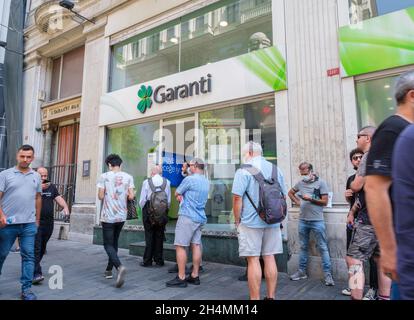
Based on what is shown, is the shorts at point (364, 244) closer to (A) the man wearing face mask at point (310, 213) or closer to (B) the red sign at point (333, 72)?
(A) the man wearing face mask at point (310, 213)

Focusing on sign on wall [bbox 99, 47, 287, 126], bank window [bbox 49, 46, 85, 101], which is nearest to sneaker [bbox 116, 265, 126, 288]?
sign on wall [bbox 99, 47, 287, 126]

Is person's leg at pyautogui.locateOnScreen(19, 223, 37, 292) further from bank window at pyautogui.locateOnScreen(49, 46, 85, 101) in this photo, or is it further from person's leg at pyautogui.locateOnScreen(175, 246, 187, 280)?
bank window at pyautogui.locateOnScreen(49, 46, 85, 101)

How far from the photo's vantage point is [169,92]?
25.8 feet

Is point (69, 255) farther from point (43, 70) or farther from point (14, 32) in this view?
point (14, 32)

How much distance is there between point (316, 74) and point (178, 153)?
3.78 m

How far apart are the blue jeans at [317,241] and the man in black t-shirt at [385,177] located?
3388 millimetres

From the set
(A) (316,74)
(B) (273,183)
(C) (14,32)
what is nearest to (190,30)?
(A) (316,74)

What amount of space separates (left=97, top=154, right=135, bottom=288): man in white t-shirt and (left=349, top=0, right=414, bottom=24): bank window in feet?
15.5

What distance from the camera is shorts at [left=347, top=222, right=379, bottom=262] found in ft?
10.2

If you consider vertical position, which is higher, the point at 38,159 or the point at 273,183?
the point at 38,159

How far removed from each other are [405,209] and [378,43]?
14.9 ft

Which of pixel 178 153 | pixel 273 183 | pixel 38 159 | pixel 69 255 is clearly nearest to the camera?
pixel 273 183

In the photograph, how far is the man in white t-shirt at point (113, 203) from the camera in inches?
189

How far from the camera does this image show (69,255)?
6945 mm
